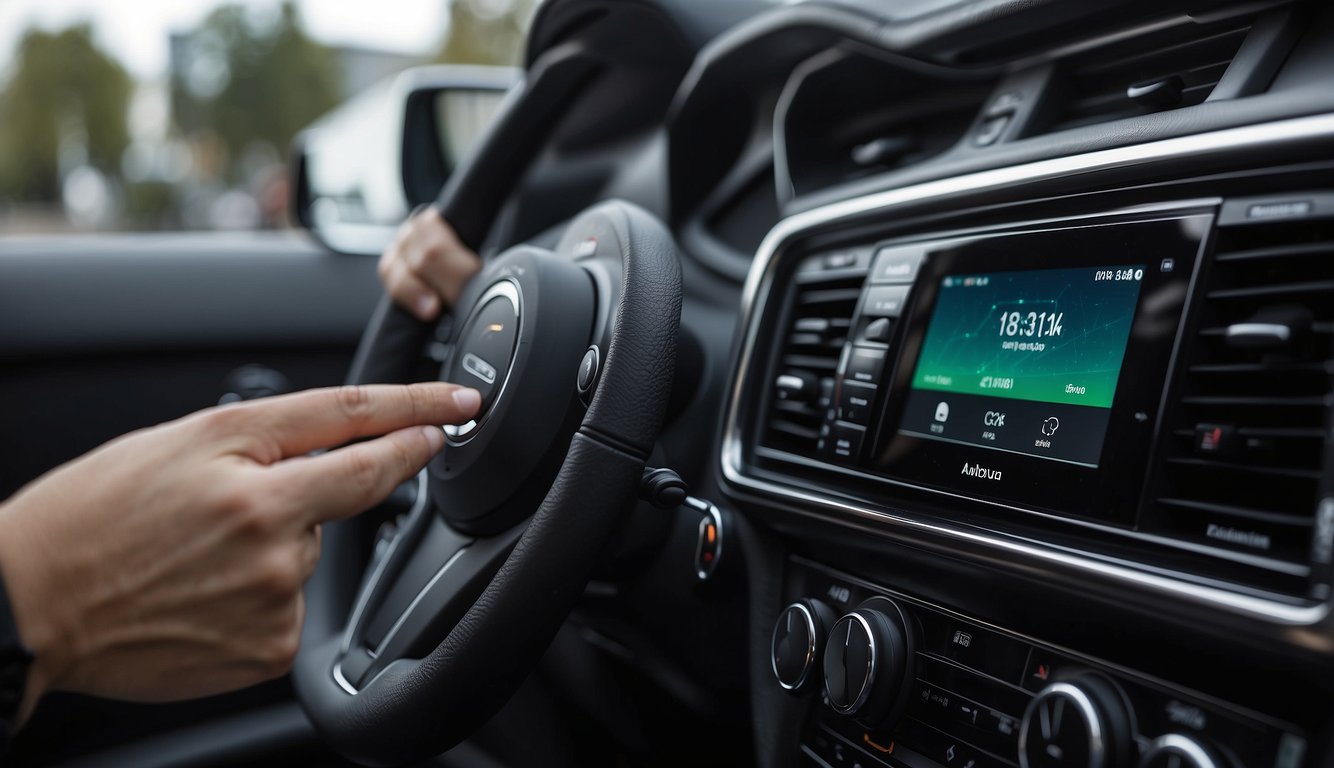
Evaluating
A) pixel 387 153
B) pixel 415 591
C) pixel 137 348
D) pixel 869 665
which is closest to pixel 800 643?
pixel 869 665

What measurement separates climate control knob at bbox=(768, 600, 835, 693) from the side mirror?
1416 millimetres

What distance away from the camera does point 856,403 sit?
1042 mm

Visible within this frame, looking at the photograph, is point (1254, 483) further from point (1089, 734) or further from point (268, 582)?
point (268, 582)

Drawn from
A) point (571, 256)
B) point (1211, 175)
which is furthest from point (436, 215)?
point (1211, 175)

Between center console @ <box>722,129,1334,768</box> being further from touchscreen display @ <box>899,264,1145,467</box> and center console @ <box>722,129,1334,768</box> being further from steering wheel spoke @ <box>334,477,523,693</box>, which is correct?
steering wheel spoke @ <box>334,477,523,693</box>

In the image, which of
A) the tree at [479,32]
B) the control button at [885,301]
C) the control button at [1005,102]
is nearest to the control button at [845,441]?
the control button at [885,301]

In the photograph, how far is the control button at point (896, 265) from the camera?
1019 millimetres

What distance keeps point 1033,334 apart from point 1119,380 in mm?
98

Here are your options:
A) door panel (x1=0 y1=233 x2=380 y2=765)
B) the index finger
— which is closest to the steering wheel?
Result: the index finger

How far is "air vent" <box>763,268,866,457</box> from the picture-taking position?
112 cm

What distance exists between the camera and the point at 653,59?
160 cm

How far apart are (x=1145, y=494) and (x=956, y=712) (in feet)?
0.83

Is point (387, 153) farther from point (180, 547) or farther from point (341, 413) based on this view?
point (180, 547)

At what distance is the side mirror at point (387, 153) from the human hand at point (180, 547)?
1.39m
